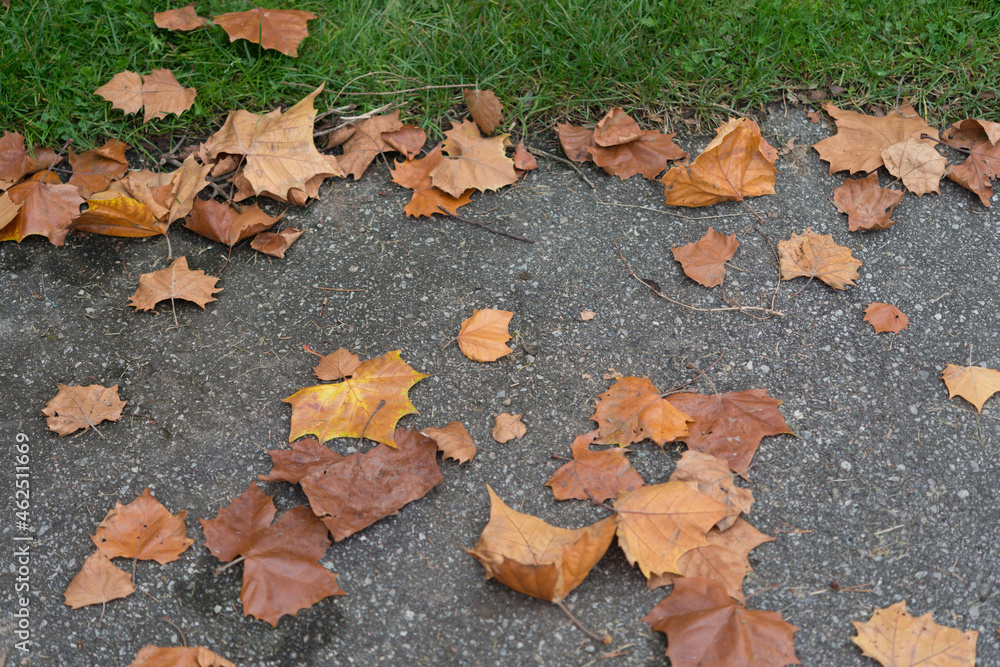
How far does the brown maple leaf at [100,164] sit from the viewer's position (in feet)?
8.64

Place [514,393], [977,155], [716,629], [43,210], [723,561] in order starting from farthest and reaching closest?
[977,155]
[43,210]
[514,393]
[723,561]
[716,629]

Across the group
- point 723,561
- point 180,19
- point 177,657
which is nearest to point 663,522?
point 723,561

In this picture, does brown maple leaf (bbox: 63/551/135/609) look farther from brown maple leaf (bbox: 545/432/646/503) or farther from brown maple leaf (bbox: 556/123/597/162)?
brown maple leaf (bbox: 556/123/597/162)

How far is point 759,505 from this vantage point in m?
1.99

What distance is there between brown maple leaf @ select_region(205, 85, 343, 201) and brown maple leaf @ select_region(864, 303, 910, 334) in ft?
6.31

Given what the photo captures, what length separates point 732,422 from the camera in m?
2.09

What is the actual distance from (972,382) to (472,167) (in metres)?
1.80

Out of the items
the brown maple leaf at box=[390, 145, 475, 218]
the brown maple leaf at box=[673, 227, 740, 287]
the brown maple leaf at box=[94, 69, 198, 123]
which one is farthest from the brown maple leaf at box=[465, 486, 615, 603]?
the brown maple leaf at box=[94, 69, 198, 123]

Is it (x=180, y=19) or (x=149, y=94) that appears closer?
(x=149, y=94)

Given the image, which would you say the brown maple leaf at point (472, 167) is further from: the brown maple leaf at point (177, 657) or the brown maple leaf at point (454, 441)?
the brown maple leaf at point (177, 657)

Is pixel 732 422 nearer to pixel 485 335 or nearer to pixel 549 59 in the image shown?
pixel 485 335

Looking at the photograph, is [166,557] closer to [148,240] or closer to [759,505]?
[148,240]

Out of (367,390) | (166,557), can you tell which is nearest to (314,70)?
(367,390)

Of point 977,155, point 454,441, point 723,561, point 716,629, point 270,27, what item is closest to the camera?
point 716,629
